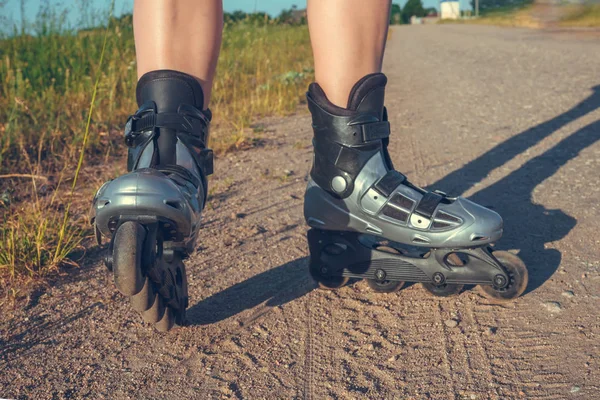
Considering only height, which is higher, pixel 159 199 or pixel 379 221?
pixel 159 199

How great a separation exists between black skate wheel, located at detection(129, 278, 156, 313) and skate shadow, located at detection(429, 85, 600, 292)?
1.05m

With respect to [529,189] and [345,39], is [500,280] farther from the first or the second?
[529,189]

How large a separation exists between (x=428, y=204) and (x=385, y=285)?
0.26 m

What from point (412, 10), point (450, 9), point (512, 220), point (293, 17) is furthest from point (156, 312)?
point (412, 10)

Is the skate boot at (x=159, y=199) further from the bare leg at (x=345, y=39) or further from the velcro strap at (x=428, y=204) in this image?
the velcro strap at (x=428, y=204)

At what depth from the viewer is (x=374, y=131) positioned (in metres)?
1.74

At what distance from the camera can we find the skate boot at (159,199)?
129 cm

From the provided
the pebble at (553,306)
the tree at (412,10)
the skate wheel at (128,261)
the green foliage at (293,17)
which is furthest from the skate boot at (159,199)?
the tree at (412,10)

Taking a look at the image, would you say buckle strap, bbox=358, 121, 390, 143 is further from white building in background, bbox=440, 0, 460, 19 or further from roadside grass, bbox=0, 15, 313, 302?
white building in background, bbox=440, 0, 460, 19

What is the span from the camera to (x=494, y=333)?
1.55m

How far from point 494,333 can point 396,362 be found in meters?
0.28

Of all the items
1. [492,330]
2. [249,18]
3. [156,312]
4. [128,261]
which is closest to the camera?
[128,261]

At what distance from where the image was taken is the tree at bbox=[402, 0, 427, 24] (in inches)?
2886

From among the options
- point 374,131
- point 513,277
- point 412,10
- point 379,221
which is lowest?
point 412,10
